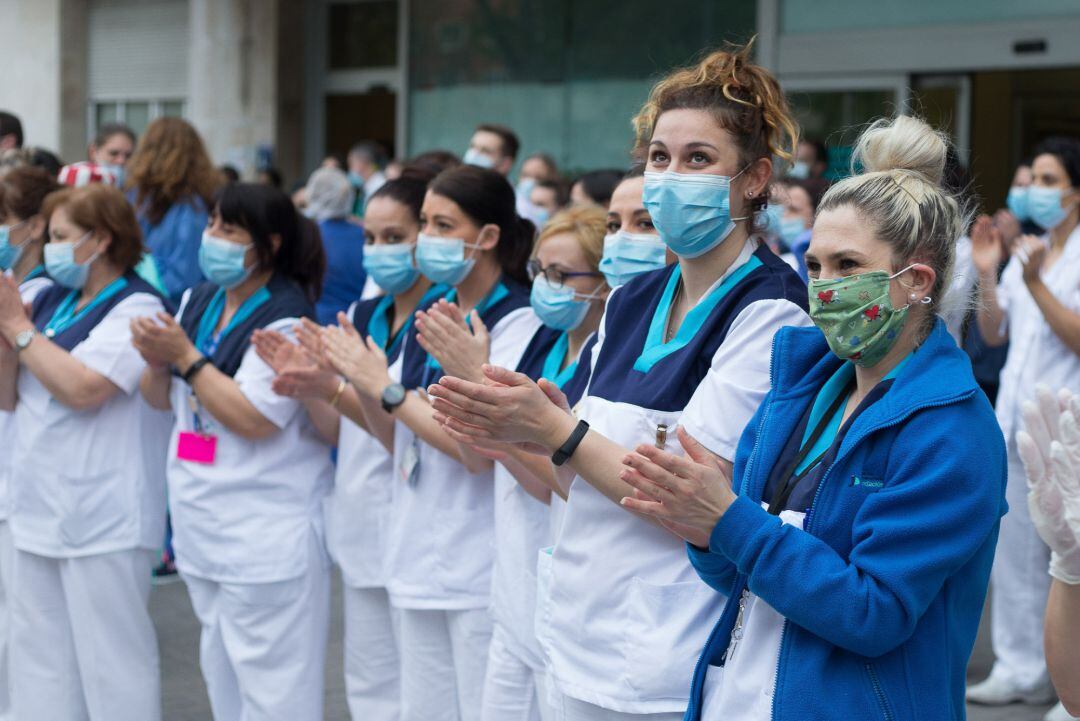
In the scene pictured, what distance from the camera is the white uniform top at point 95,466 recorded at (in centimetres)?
466

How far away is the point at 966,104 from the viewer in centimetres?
1027

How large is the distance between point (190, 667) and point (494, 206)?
120 inches

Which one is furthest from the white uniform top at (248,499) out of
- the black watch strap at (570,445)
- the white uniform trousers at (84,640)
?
the black watch strap at (570,445)

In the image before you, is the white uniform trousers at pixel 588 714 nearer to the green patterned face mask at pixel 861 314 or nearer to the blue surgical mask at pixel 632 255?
the green patterned face mask at pixel 861 314

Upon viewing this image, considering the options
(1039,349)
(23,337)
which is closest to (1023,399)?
(1039,349)

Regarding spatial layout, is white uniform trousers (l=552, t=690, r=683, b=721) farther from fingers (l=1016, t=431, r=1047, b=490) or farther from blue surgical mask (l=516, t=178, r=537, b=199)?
blue surgical mask (l=516, t=178, r=537, b=199)

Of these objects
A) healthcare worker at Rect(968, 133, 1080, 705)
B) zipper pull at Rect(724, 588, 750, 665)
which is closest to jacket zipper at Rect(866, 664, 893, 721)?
zipper pull at Rect(724, 588, 750, 665)

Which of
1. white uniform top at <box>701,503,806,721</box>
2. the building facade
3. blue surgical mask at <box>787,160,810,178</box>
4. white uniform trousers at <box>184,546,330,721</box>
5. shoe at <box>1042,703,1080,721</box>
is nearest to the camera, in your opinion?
white uniform top at <box>701,503,806,721</box>

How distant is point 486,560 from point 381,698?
2.75 feet

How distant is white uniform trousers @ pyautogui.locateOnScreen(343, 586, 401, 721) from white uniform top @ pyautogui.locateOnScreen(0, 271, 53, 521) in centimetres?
151

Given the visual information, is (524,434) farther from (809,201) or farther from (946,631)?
(809,201)

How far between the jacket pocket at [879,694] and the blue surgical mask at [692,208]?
1002mm

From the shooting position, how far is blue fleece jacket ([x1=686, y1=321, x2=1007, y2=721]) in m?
2.21

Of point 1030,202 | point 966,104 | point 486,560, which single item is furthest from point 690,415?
point 966,104
